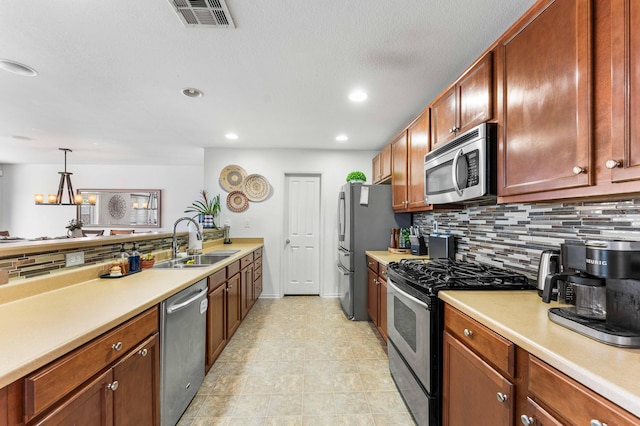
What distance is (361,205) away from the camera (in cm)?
333

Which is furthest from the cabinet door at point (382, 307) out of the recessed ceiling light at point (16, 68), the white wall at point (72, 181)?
the white wall at point (72, 181)

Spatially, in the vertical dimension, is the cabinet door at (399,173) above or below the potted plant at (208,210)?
above

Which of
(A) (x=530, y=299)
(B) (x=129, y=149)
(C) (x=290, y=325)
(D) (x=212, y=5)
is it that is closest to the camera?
(A) (x=530, y=299)

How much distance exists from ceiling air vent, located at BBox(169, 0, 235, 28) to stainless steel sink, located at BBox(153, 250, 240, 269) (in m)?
1.74

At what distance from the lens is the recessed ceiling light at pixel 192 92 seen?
2418 mm

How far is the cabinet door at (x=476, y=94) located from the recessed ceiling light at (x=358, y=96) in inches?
34.2

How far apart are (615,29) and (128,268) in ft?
9.04

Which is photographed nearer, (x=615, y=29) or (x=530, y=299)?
(x=615, y=29)

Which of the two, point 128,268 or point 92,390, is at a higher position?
point 128,268

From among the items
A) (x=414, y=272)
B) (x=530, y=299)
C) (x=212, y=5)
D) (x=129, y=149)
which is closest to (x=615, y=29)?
(x=530, y=299)

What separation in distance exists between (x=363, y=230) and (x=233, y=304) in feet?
5.46

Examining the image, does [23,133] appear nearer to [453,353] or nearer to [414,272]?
[414,272]

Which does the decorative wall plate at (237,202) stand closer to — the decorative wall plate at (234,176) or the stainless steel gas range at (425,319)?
the decorative wall plate at (234,176)

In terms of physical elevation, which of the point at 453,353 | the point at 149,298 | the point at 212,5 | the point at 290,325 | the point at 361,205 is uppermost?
the point at 212,5
